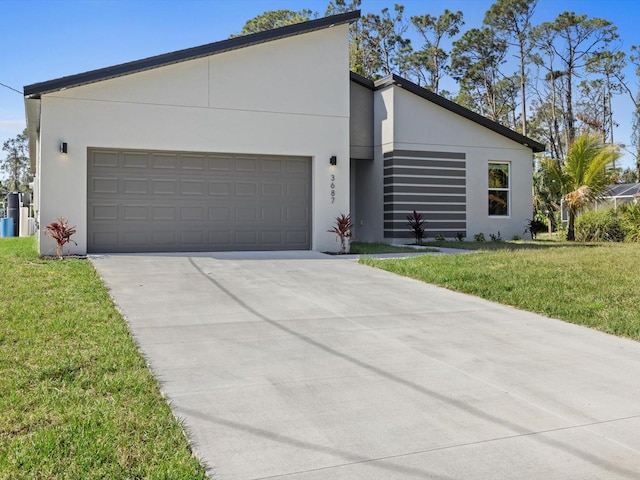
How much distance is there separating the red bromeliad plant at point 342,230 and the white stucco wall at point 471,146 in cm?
363

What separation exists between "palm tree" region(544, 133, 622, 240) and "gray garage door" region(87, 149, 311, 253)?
871 centimetres

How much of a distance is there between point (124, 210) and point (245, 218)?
2.67 metres

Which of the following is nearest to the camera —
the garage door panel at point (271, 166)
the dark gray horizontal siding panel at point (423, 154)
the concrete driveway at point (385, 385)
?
the concrete driveway at point (385, 385)

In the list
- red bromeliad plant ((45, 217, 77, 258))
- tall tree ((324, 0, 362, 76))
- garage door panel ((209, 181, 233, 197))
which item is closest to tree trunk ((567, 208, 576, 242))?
garage door panel ((209, 181, 233, 197))

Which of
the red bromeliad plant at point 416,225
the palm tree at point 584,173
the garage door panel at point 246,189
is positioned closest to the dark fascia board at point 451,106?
the palm tree at point 584,173

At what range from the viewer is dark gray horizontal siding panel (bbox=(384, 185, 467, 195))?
54.8ft

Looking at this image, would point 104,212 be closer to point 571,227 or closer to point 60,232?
point 60,232

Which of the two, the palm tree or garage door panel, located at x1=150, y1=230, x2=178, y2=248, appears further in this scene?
the palm tree

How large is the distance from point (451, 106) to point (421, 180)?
234 centimetres

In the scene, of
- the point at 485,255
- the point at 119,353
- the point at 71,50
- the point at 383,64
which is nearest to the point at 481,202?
the point at 485,255

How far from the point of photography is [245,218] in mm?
13594

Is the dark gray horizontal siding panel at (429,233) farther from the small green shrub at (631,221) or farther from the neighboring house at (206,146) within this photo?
the small green shrub at (631,221)

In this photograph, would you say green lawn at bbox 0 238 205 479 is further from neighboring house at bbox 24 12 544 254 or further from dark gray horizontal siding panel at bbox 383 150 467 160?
dark gray horizontal siding panel at bbox 383 150 467 160

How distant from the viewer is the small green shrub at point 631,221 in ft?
56.6
